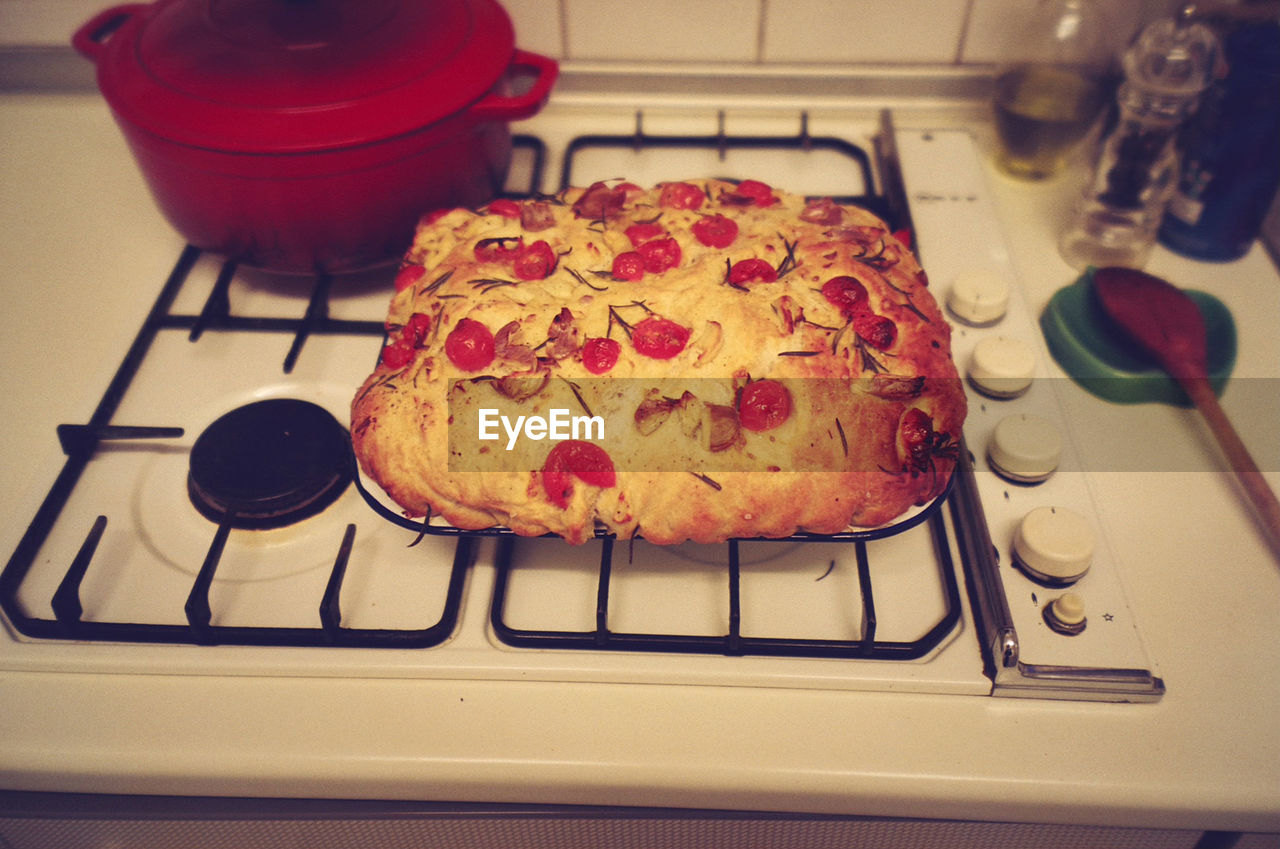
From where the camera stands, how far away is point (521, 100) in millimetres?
869

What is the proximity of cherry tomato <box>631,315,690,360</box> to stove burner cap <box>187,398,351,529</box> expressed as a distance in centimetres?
31

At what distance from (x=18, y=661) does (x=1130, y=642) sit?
906 millimetres

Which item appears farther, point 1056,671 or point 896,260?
point 896,260

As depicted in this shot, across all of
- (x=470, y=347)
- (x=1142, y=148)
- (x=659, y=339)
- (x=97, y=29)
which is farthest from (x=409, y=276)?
(x=1142, y=148)

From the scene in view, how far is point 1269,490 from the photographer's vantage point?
0.78m

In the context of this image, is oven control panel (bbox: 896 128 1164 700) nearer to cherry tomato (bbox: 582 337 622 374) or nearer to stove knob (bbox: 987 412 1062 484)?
stove knob (bbox: 987 412 1062 484)

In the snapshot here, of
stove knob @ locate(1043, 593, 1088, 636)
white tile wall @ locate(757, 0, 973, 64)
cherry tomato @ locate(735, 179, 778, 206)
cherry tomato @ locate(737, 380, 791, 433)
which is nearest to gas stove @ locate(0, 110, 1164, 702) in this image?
stove knob @ locate(1043, 593, 1088, 636)

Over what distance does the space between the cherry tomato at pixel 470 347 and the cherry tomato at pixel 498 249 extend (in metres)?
0.10

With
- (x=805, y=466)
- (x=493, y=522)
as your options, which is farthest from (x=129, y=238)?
(x=805, y=466)

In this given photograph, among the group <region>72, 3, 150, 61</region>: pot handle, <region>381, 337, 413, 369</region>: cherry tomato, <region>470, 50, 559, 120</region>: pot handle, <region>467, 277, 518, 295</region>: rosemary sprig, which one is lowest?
<region>381, 337, 413, 369</region>: cherry tomato

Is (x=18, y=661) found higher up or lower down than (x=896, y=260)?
lower down

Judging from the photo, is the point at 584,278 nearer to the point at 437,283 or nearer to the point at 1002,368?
the point at 437,283

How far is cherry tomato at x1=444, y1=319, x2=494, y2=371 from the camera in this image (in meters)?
0.72

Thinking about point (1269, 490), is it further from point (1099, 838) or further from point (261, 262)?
point (261, 262)
